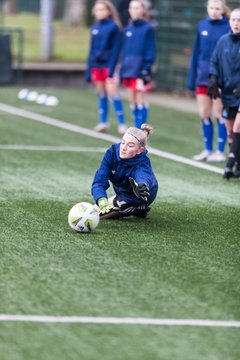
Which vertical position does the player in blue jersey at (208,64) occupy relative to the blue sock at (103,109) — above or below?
above

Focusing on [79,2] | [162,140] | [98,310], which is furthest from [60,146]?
[79,2]

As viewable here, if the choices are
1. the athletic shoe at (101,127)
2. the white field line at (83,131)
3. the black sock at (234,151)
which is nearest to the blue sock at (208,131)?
the white field line at (83,131)

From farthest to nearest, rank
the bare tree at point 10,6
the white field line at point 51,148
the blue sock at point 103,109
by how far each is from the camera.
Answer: the bare tree at point 10,6 < the blue sock at point 103,109 < the white field line at point 51,148

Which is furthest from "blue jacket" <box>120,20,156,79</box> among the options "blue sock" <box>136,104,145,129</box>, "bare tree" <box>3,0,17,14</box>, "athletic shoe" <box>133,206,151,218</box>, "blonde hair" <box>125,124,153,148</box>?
"bare tree" <box>3,0,17,14</box>

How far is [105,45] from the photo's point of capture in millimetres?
16344

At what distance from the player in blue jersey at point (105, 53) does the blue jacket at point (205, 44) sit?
8.99 ft

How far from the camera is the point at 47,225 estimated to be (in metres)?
8.80

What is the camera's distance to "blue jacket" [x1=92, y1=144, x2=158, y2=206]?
29.4 ft

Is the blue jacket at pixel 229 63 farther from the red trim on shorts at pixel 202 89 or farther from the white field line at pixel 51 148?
the white field line at pixel 51 148

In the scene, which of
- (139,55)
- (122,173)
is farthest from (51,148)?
(122,173)

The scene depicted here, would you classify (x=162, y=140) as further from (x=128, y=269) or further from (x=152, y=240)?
(x=128, y=269)

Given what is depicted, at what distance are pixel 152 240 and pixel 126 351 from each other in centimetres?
285

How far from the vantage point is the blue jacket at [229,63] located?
12.0m

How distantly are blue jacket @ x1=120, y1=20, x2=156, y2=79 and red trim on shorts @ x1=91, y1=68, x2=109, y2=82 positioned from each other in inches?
32.8
